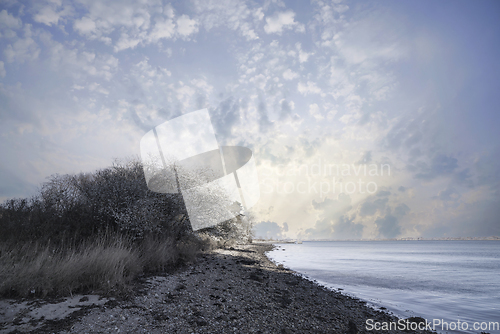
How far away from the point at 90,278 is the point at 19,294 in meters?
1.76

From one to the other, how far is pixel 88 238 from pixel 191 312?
294 inches

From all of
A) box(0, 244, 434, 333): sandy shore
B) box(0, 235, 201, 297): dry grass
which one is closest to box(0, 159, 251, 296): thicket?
box(0, 235, 201, 297): dry grass

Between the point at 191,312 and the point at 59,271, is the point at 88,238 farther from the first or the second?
the point at 191,312

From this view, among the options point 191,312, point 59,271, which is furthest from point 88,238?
point 191,312

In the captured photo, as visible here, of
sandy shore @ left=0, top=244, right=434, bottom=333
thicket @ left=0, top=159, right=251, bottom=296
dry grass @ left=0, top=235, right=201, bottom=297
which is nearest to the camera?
sandy shore @ left=0, top=244, right=434, bottom=333

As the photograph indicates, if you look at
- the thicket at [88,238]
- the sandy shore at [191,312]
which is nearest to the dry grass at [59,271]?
the thicket at [88,238]

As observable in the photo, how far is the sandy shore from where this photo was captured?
5980mm

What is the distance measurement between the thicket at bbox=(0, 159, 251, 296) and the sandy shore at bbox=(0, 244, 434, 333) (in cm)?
79

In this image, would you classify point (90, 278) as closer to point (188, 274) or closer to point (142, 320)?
point (142, 320)

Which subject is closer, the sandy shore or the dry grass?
the sandy shore

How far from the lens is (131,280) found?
955cm

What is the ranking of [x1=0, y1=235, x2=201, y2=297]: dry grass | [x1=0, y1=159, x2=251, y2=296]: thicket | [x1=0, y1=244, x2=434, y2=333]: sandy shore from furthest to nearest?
1. [x1=0, y1=159, x2=251, y2=296]: thicket
2. [x1=0, y1=235, x2=201, y2=297]: dry grass
3. [x1=0, y1=244, x2=434, y2=333]: sandy shore

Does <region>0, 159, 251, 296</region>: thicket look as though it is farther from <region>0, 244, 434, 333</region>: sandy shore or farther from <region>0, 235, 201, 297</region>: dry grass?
<region>0, 244, 434, 333</region>: sandy shore

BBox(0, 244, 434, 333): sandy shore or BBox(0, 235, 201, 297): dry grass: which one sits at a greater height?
BBox(0, 235, 201, 297): dry grass
